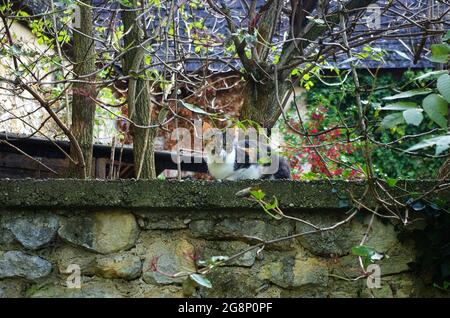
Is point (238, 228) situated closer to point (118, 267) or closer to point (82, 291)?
point (118, 267)

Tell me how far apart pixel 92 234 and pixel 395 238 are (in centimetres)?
130

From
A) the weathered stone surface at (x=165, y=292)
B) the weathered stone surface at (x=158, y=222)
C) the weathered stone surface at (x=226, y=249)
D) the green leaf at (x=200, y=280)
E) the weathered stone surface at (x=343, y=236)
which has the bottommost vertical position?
the weathered stone surface at (x=165, y=292)

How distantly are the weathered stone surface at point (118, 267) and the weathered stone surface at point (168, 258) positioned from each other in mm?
47

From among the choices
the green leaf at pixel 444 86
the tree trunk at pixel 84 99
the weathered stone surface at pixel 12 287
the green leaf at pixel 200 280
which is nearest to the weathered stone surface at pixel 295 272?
the green leaf at pixel 200 280

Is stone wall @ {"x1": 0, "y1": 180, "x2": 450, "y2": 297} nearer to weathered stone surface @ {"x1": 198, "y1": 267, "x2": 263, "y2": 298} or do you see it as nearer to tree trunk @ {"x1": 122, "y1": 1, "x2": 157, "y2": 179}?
weathered stone surface @ {"x1": 198, "y1": 267, "x2": 263, "y2": 298}

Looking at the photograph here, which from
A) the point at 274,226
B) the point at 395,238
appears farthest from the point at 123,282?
the point at 395,238

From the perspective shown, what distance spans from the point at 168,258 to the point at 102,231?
304 millimetres

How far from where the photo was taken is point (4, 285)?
2697mm

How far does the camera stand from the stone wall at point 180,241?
269cm

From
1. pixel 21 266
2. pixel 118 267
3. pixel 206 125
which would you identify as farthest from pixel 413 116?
pixel 206 125

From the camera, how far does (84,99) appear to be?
4230mm

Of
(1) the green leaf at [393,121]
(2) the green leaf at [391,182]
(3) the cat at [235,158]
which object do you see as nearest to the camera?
(1) the green leaf at [393,121]

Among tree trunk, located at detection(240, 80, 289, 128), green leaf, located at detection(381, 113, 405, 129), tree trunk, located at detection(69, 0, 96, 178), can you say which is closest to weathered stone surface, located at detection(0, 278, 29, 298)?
tree trunk, located at detection(69, 0, 96, 178)

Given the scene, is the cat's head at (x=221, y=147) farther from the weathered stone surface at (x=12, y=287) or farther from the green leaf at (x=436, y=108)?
the green leaf at (x=436, y=108)
